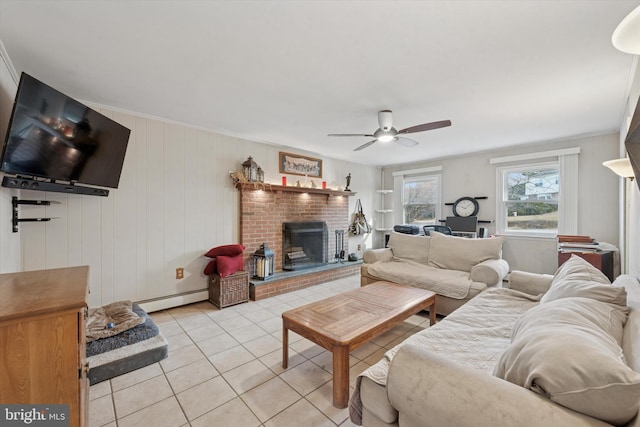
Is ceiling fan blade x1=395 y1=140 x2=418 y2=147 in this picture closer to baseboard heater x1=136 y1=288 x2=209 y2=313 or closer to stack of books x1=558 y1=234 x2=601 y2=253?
stack of books x1=558 y1=234 x2=601 y2=253

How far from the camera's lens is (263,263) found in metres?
3.77

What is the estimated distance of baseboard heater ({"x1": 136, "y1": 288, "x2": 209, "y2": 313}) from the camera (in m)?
3.08

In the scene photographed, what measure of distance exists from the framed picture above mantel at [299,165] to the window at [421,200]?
2241mm

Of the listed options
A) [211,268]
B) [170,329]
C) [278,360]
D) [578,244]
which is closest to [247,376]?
[278,360]

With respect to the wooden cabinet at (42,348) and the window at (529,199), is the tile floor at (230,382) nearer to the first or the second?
the wooden cabinet at (42,348)

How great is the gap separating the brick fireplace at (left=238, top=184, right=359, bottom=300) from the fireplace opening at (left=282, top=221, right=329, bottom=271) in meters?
0.09

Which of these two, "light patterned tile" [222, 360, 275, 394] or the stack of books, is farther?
the stack of books

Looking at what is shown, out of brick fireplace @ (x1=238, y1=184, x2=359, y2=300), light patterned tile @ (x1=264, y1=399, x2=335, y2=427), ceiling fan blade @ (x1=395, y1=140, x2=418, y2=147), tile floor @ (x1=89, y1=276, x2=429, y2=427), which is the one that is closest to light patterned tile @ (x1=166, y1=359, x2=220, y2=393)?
Answer: tile floor @ (x1=89, y1=276, x2=429, y2=427)

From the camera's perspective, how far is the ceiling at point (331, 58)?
150 cm

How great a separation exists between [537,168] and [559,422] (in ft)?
15.5

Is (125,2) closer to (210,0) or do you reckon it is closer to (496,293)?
(210,0)

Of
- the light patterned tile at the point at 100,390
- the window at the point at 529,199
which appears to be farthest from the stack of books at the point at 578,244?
the light patterned tile at the point at 100,390

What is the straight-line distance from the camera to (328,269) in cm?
450

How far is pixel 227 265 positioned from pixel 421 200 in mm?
4278
